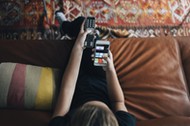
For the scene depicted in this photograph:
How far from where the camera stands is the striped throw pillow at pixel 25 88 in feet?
3.76

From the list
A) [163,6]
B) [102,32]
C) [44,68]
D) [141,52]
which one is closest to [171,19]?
[163,6]

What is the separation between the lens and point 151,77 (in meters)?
1.26

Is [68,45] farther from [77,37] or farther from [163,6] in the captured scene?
[163,6]

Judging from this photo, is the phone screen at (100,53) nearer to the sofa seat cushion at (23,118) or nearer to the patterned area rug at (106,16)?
the sofa seat cushion at (23,118)

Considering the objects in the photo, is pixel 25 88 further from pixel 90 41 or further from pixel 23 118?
pixel 90 41

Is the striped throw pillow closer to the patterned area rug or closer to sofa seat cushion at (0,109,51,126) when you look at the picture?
sofa seat cushion at (0,109,51,126)

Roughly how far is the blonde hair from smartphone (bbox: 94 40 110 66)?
1.13 feet

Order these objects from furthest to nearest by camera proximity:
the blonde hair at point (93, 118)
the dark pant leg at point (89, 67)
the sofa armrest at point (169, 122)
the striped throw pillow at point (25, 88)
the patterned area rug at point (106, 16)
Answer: the patterned area rug at point (106, 16)
the dark pant leg at point (89, 67)
the striped throw pillow at point (25, 88)
the sofa armrest at point (169, 122)
the blonde hair at point (93, 118)

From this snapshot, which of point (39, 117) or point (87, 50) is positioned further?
point (87, 50)

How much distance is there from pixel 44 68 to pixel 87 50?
24 centimetres

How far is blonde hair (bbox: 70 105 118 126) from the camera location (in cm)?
81

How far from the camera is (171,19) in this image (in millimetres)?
1840

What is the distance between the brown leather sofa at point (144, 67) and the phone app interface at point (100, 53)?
0.14 m

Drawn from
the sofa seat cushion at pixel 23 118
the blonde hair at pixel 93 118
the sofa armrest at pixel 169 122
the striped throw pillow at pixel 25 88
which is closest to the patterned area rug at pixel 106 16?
the striped throw pillow at pixel 25 88
